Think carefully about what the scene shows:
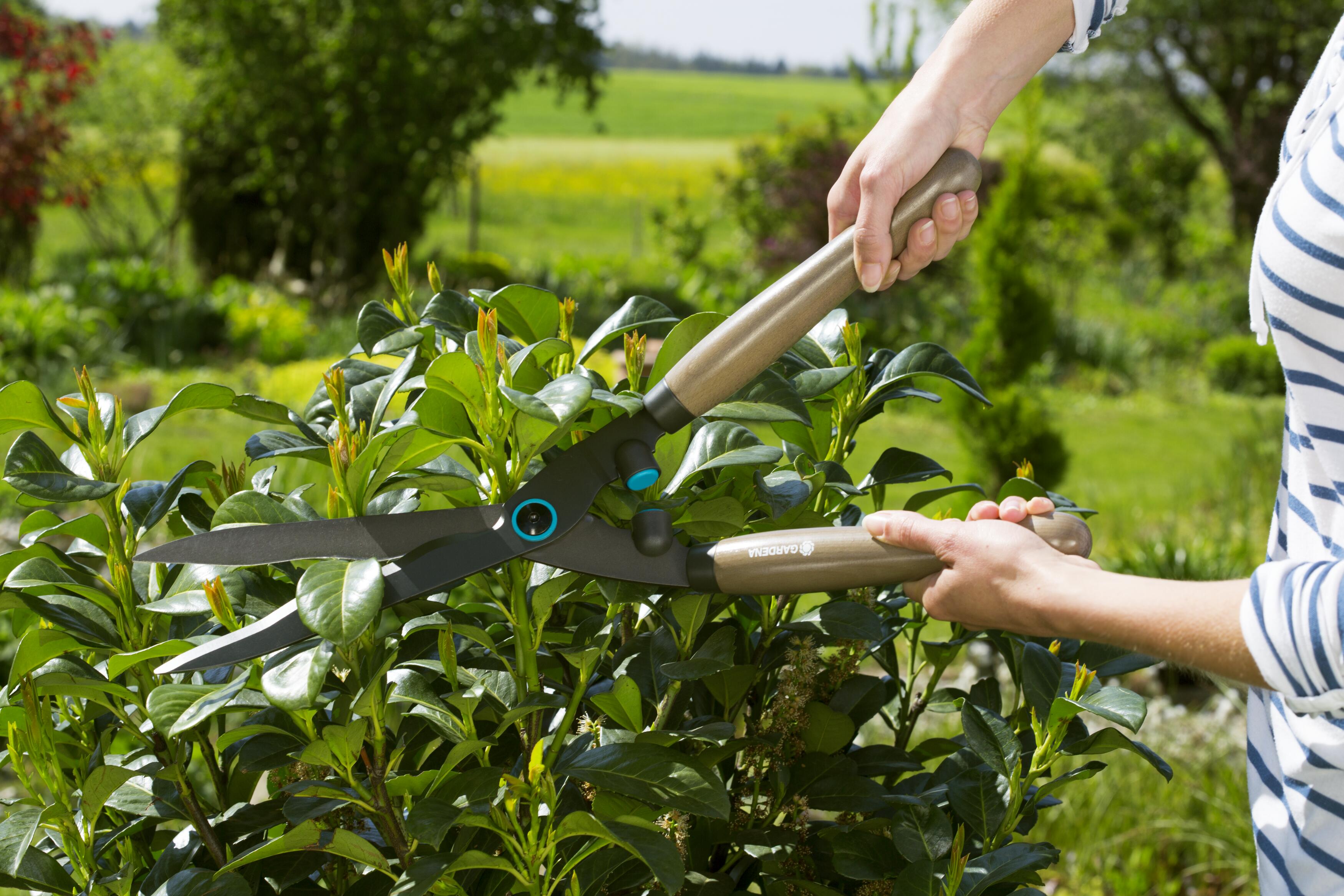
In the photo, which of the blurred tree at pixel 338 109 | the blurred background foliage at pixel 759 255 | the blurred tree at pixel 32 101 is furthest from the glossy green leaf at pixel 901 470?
the blurred tree at pixel 32 101

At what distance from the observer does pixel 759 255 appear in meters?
12.1

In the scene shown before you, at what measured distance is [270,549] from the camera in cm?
87

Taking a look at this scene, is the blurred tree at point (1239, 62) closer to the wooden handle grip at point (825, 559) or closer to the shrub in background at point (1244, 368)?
the shrub in background at point (1244, 368)

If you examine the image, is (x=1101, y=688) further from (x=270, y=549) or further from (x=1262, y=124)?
(x=1262, y=124)

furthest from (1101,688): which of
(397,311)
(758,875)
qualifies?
(397,311)

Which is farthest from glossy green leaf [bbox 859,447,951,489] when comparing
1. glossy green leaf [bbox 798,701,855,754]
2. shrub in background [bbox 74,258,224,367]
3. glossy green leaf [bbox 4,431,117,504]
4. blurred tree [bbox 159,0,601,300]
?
blurred tree [bbox 159,0,601,300]

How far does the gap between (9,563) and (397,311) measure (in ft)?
1.59

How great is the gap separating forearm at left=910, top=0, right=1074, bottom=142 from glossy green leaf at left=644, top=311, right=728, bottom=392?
0.37 metres

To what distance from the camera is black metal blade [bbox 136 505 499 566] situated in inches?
34.0

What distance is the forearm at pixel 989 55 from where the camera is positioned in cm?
112

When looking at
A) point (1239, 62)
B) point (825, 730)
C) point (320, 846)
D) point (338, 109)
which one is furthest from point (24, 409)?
point (1239, 62)

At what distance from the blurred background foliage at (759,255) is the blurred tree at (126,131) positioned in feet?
0.20

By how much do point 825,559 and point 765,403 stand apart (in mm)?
149

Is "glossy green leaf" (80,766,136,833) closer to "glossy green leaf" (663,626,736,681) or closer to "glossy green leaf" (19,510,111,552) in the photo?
"glossy green leaf" (19,510,111,552)
